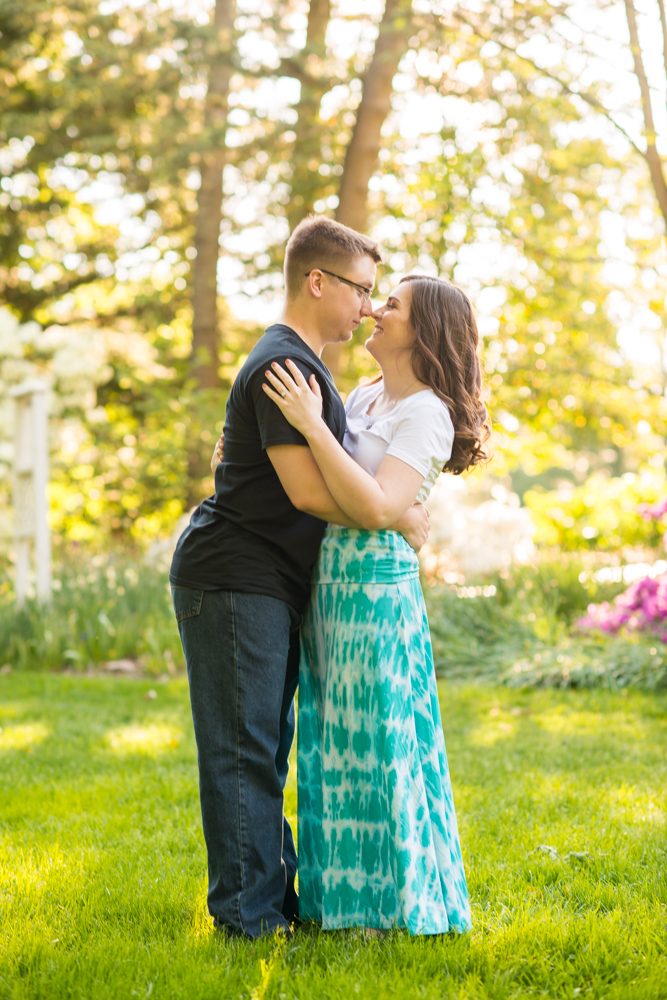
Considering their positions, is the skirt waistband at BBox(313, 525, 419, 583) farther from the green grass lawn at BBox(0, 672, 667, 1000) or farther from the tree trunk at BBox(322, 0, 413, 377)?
the tree trunk at BBox(322, 0, 413, 377)

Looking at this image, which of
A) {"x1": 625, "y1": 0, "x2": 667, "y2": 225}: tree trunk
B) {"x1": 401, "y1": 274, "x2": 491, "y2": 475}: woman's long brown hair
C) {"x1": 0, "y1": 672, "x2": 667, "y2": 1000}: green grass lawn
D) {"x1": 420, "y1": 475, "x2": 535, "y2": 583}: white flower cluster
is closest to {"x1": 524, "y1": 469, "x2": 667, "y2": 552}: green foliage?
{"x1": 420, "y1": 475, "x2": 535, "y2": 583}: white flower cluster

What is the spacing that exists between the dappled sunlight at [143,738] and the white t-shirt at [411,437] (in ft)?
8.73

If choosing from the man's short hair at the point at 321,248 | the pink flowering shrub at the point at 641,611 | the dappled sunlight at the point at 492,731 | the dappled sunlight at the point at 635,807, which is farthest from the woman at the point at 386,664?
the pink flowering shrub at the point at 641,611

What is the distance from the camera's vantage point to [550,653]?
21.1 ft

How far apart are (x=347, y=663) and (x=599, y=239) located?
33.4 feet

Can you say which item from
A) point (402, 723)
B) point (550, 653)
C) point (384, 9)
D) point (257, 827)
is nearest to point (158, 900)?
point (257, 827)

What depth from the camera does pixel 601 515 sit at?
1367cm

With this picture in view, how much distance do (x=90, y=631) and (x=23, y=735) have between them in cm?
195

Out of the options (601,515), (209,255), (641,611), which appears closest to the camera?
(641,611)

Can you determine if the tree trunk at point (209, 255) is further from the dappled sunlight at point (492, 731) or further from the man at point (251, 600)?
the man at point (251, 600)

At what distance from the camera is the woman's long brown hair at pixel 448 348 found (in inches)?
99.1

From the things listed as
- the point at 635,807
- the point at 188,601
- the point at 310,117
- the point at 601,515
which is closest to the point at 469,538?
the point at 601,515

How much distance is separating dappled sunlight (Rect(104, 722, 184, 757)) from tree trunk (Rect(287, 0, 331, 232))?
Result: 736 centimetres

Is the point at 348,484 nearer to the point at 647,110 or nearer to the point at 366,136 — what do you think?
the point at 647,110
